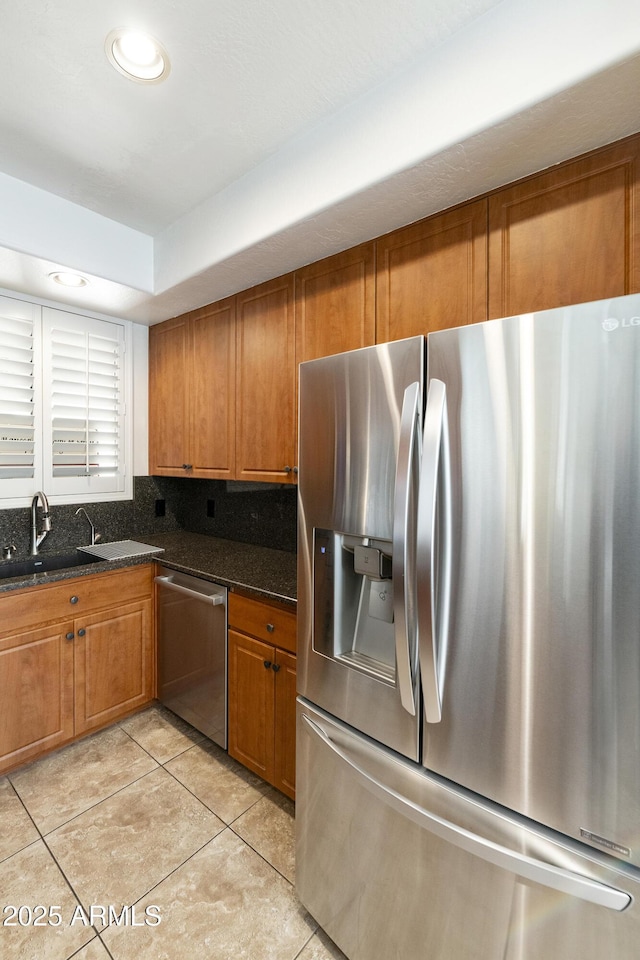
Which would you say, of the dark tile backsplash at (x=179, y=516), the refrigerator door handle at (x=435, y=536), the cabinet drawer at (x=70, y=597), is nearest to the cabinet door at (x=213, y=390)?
the dark tile backsplash at (x=179, y=516)

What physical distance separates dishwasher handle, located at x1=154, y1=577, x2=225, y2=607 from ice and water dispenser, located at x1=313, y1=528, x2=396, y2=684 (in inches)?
35.2

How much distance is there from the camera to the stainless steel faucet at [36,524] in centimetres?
245

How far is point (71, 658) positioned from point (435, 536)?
209 cm

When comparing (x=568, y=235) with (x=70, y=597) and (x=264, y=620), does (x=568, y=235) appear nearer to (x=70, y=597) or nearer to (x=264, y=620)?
(x=264, y=620)

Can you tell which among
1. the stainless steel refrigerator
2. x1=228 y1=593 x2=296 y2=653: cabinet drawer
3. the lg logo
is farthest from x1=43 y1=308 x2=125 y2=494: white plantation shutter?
the lg logo

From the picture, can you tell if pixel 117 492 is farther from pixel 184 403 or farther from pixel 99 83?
pixel 99 83

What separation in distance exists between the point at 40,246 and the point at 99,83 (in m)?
0.80

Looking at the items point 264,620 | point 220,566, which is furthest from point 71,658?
point 264,620

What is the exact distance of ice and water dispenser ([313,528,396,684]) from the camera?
1269mm

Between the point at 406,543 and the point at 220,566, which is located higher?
the point at 406,543

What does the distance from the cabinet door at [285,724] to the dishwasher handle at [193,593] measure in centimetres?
42

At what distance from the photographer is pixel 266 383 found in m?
2.20

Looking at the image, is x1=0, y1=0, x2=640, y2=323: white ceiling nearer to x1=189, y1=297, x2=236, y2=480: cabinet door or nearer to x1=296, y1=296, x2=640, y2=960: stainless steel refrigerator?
x1=189, y1=297, x2=236, y2=480: cabinet door

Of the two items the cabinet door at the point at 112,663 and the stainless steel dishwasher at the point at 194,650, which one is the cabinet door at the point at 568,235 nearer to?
the stainless steel dishwasher at the point at 194,650
